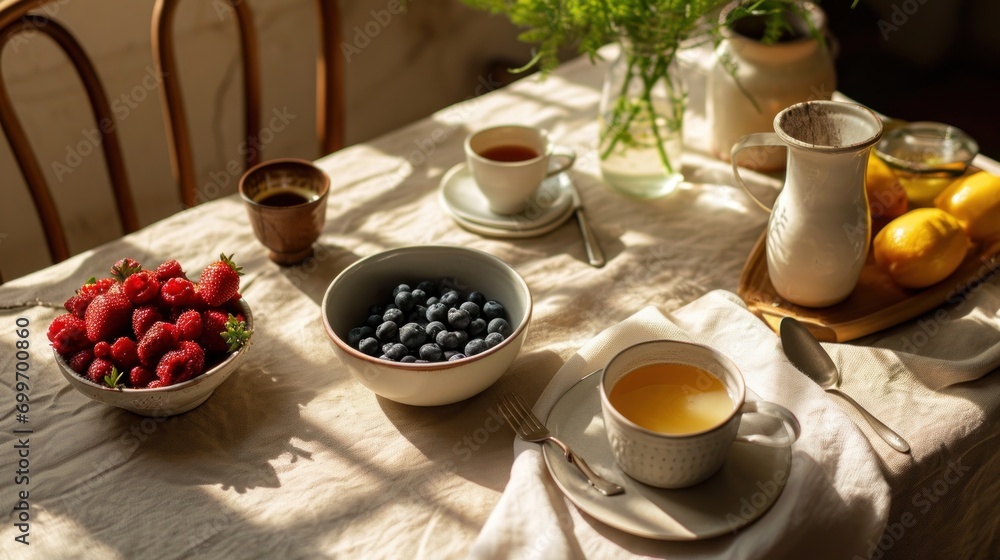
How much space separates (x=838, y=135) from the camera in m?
1.01

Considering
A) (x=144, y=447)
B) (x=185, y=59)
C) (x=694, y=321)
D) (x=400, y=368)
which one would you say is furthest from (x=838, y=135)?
(x=185, y=59)

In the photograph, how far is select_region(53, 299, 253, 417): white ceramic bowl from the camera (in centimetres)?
89

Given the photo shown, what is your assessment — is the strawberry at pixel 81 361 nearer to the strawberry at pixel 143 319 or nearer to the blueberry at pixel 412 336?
the strawberry at pixel 143 319

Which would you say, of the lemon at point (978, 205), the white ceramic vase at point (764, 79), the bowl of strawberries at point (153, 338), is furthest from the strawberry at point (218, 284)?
the lemon at point (978, 205)

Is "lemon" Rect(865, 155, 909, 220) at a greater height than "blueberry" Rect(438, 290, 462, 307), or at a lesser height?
greater

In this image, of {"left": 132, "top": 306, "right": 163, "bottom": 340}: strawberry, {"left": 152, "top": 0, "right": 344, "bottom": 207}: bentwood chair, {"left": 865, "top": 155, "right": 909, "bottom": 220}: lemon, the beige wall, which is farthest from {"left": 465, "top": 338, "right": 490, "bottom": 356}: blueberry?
the beige wall

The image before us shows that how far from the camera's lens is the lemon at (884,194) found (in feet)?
3.92

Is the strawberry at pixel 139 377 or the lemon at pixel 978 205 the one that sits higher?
the lemon at pixel 978 205

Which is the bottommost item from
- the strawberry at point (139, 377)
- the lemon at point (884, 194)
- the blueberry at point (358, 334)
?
the strawberry at point (139, 377)

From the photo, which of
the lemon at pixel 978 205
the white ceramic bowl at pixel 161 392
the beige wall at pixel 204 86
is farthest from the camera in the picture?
the beige wall at pixel 204 86

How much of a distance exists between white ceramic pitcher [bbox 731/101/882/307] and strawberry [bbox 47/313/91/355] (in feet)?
2.55

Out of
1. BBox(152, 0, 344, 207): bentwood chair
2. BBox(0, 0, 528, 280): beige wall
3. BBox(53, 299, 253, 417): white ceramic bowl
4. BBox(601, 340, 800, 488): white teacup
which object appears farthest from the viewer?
BBox(0, 0, 528, 280): beige wall

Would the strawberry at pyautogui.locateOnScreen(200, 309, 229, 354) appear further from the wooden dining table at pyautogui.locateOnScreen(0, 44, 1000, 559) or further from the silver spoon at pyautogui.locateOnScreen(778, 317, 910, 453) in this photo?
the silver spoon at pyautogui.locateOnScreen(778, 317, 910, 453)

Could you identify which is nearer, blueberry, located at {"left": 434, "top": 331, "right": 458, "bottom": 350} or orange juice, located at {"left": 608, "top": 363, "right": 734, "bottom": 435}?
orange juice, located at {"left": 608, "top": 363, "right": 734, "bottom": 435}
